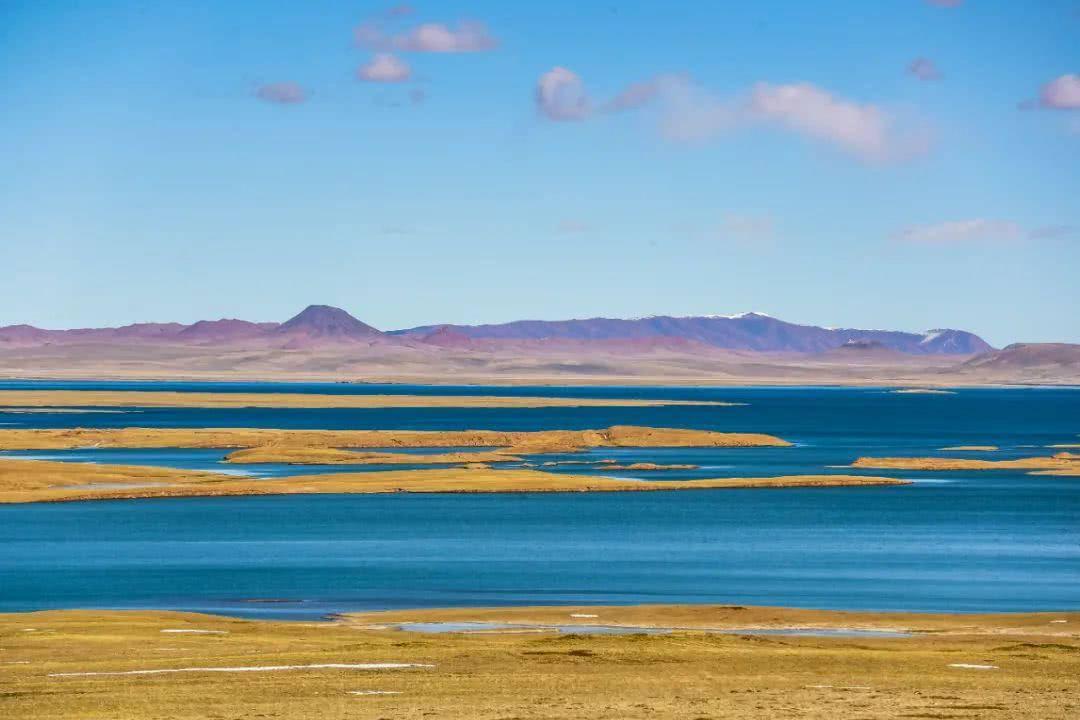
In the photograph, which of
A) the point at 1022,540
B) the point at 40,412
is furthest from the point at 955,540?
the point at 40,412

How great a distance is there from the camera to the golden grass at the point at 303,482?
77438mm

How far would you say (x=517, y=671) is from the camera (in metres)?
29.3

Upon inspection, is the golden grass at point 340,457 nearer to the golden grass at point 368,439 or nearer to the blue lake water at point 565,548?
the blue lake water at point 565,548

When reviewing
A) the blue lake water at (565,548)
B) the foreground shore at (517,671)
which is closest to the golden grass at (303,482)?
the blue lake water at (565,548)

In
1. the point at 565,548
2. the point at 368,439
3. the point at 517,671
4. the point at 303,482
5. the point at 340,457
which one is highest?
the point at 517,671

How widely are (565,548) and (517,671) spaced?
29519 millimetres

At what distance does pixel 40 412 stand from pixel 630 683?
150857 millimetres

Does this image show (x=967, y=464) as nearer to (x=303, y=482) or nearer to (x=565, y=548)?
(x=303, y=482)

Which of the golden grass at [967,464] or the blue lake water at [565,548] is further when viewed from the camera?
the golden grass at [967,464]

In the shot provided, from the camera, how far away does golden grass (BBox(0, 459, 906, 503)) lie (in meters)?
77.4

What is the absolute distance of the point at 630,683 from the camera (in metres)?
28.1

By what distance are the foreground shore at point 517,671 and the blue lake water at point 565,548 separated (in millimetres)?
6877

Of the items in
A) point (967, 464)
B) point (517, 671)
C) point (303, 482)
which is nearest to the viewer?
point (517, 671)

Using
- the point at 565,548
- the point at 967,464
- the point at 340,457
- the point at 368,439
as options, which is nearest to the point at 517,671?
the point at 565,548
